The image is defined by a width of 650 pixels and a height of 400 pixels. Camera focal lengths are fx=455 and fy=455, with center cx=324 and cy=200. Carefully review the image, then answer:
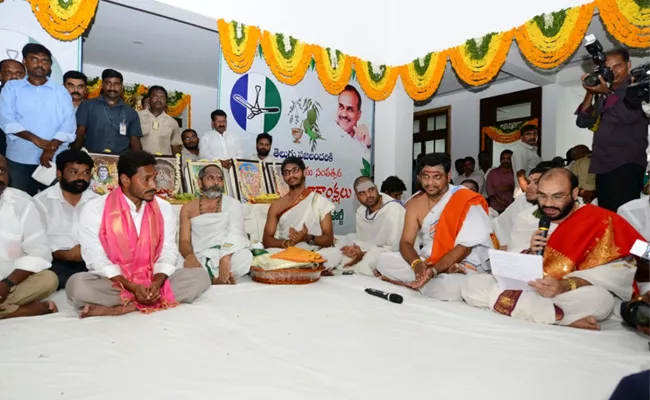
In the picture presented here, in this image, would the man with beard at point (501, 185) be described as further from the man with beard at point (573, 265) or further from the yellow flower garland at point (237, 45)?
the man with beard at point (573, 265)

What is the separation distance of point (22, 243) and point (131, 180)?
0.73 meters

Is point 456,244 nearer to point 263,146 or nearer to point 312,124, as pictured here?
point 263,146

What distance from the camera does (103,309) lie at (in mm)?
2594

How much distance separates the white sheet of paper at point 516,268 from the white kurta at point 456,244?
44cm

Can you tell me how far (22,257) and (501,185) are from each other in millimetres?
7100

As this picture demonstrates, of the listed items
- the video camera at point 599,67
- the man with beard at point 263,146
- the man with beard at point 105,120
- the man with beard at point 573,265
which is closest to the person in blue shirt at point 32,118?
the man with beard at point 105,120

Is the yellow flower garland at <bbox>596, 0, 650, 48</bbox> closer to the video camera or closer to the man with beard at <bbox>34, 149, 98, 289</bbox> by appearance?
the video camera

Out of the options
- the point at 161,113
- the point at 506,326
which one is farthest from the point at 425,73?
the point at 506,326

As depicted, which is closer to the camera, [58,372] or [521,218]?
[58,372]

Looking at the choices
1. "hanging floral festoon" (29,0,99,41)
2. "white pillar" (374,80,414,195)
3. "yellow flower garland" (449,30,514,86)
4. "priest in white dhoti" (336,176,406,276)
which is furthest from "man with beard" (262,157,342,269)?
"white pillar" (374,80,414,195)

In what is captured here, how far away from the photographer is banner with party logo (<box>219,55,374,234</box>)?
6098 mm

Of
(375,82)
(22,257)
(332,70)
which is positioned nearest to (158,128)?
(332,70)

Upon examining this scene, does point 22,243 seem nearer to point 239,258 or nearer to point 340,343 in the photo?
point 239,258

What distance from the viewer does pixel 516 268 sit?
2.47m
